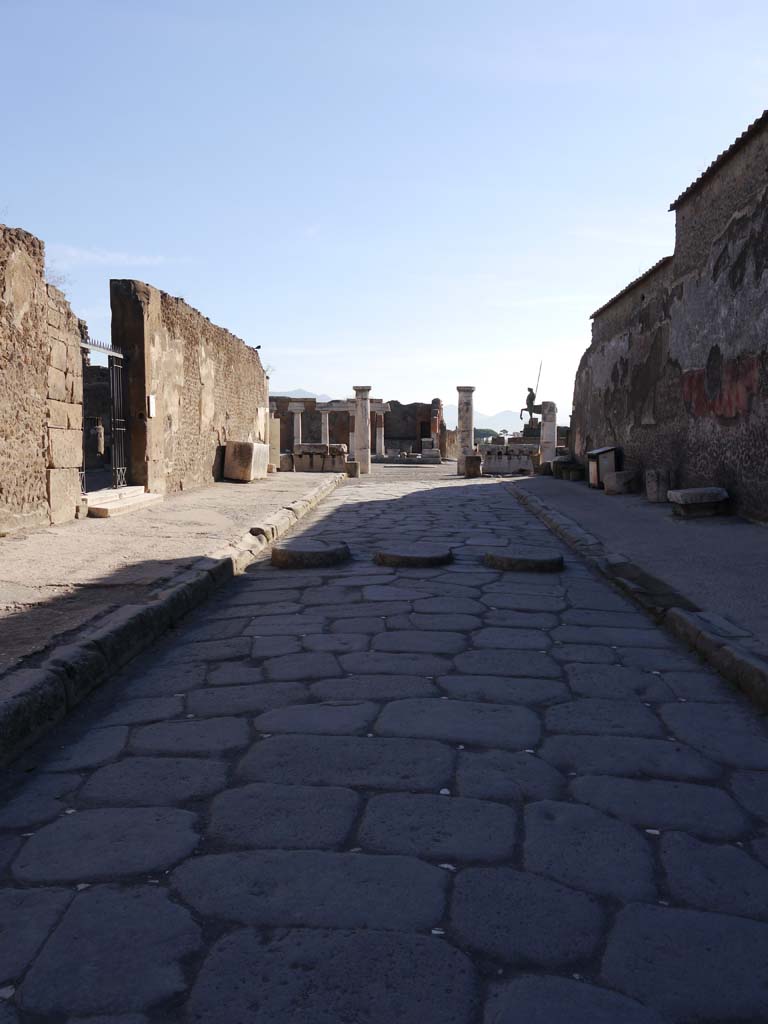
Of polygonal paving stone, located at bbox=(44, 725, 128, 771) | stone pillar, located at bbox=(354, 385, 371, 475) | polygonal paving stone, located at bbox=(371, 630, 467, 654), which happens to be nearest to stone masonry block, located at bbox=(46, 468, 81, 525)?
polygonal paving stone, located at bbox=(371, 630, 467, 654)

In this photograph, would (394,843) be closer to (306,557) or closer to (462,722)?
(462,722)

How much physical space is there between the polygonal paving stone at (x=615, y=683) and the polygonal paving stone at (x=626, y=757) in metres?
0.46

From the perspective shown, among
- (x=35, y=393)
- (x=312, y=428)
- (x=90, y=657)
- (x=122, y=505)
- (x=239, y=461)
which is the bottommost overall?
(x=90, y=657)

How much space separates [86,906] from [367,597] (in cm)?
328

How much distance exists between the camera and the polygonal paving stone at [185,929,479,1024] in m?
1.41

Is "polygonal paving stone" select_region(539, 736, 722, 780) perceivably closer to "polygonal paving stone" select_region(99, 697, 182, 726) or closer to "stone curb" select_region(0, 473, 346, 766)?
"polygonal paving stone" select_region(99, 697, 182, 726)

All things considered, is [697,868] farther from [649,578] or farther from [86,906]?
[649,578]

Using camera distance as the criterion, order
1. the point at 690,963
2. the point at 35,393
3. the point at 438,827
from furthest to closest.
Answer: the point at 35,393
the point at 438,827
the point at 690,963

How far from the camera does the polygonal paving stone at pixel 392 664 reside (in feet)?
11.3

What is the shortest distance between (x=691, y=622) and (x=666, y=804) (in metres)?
1.84

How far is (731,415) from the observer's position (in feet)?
28.4

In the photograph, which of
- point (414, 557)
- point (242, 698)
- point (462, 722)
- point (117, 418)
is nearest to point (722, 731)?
point (462, 722)

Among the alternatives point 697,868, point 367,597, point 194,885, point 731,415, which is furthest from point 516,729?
point 731,415

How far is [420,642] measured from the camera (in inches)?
154
